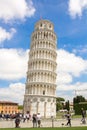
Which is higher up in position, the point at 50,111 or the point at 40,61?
the point at 40,61

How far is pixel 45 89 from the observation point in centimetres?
7781

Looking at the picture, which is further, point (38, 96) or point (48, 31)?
point (48, 31)

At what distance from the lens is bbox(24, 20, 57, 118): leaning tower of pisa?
77.2m

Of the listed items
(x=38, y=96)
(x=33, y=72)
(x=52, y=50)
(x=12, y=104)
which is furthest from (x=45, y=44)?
(x=12, y=104)

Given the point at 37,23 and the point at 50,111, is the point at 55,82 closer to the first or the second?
the point at 50,111

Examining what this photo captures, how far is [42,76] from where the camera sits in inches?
3088

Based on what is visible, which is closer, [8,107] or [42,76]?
[42,76]

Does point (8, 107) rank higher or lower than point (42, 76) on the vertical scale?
lower

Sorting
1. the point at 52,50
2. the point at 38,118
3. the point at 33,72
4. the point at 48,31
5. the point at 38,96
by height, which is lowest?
the point at 38,118

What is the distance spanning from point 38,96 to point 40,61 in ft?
35.0

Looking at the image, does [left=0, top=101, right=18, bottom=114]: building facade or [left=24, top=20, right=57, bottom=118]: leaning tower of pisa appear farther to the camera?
[left=0, top=101, right=18, bottom=114]: building facade

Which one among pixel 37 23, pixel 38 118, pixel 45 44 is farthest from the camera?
pixel 37 23

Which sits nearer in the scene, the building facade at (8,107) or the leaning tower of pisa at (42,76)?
the leaning tower of pisa at (42,76)

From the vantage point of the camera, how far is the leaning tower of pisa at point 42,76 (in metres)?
77.2
